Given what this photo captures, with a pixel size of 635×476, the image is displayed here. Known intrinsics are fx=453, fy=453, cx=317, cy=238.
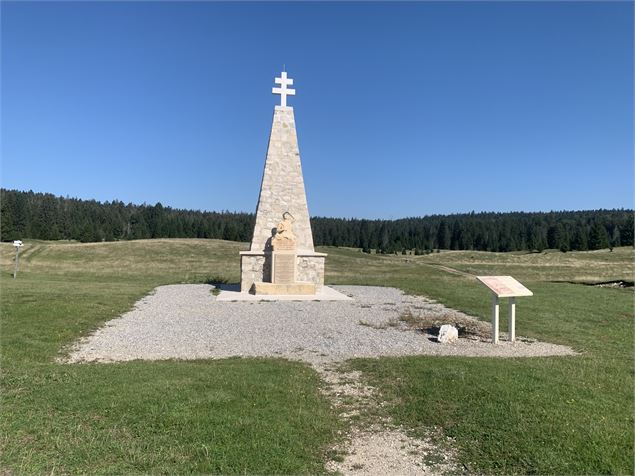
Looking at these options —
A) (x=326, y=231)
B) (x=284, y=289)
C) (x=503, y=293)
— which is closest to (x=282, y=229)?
(x=284, y=289)

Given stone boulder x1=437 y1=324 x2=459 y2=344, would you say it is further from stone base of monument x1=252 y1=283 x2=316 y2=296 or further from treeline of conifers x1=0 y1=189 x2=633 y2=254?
treeline of conifers x1=0 y1=189 x2=633 y2=254

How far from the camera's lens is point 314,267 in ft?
65.0

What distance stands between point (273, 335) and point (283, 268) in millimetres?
8227

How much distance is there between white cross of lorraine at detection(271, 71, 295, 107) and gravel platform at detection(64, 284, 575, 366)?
32.7ft

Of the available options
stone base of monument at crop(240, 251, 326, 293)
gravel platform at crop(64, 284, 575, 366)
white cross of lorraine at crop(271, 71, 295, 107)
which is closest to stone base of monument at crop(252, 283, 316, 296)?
stone base of monument at crop(240, 251, 326, 293)

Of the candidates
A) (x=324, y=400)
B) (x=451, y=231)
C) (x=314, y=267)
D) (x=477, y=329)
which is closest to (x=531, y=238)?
(x=451, y=231)

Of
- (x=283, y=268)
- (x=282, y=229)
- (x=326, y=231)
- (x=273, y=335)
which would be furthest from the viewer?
(x=326, y=231)

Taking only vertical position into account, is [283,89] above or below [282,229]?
above

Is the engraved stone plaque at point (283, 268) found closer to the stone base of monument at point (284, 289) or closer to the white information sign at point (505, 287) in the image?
the stone base of monument at point (284, 289)

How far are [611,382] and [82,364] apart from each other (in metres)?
8.28

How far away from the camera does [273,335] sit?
1055cm

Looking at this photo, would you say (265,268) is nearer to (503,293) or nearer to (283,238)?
(283,238)

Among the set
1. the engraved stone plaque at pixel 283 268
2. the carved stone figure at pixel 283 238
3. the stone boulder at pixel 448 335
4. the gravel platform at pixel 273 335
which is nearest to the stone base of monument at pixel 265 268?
the engraved stone plaque at pixel 283 268

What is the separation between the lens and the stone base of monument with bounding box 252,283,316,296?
18203mm
